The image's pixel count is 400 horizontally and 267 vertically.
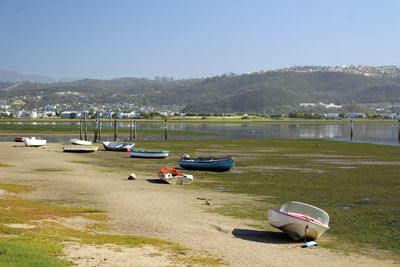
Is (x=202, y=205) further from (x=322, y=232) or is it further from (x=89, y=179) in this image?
(x=89, y=179)

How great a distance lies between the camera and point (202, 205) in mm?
25312

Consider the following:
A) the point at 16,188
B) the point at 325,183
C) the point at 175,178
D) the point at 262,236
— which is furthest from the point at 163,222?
the point at 325,183

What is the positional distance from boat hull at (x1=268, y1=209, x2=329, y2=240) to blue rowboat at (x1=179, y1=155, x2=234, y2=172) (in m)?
22.2


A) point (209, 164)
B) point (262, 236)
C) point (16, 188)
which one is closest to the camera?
point (262, 236)

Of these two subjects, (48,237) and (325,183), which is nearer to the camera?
(48,237)

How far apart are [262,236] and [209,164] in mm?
22836

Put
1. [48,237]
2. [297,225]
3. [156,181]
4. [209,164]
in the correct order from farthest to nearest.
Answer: [209,164] < [156,181] < [297,225] < [48,237]

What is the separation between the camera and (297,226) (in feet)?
59.8

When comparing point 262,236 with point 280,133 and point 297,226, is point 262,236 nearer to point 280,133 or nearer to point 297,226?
point 297,226

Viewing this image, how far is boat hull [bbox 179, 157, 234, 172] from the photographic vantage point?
40969 millimetres

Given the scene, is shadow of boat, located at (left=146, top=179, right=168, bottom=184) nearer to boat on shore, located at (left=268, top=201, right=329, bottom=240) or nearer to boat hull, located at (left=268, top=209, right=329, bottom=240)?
boat on shore, located at (left=268, top=201, right=329, bottom=240)

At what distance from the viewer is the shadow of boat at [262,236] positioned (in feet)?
60.3

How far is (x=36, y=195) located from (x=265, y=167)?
21.5m

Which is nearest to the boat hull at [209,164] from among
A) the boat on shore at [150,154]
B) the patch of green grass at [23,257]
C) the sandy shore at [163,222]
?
the sandy shore at [163,222]
